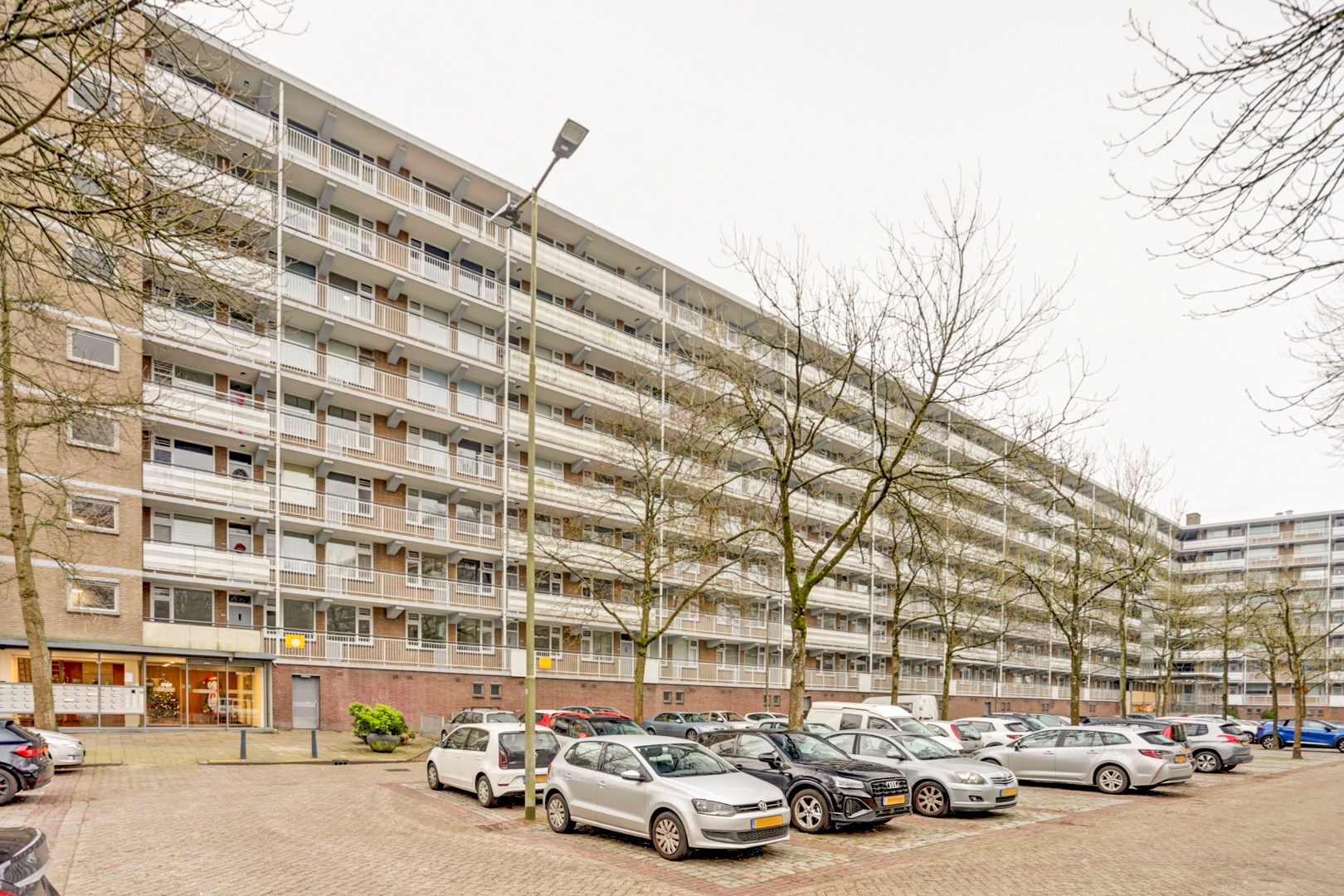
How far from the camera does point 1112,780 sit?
2025cm

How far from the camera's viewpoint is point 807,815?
47.0ft

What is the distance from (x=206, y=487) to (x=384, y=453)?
22.3 feet

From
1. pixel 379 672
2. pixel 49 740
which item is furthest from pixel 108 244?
pixel 379 672

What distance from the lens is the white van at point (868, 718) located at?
79.9ft

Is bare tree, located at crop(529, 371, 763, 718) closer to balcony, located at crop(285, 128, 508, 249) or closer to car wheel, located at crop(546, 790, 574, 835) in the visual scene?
car wheel, located at crop(546, 790, 574, 835)

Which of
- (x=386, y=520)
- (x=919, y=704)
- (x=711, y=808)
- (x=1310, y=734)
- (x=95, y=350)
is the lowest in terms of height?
(x=1310, y=734)

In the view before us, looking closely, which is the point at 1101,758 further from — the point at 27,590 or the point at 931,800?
the point at 27,590

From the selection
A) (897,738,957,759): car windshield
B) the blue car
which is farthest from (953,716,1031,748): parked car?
the blue car

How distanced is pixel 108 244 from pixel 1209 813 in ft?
63.5

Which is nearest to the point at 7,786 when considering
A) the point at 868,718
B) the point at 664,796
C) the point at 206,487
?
the point at 664,796

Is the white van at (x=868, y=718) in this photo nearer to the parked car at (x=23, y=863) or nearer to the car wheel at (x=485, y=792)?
the car wheel at (x=485, y=792)

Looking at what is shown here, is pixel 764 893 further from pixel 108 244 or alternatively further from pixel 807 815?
pixel 108 244

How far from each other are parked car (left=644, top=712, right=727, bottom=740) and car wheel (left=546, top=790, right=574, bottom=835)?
8.87 metres

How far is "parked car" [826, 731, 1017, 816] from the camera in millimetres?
16047
